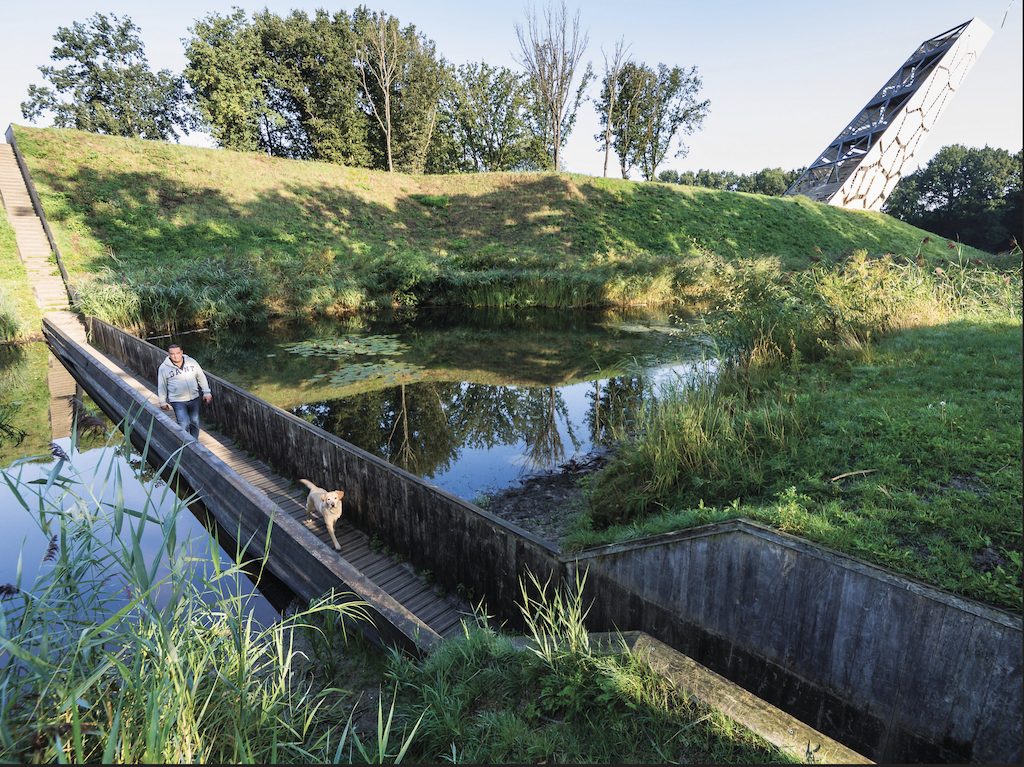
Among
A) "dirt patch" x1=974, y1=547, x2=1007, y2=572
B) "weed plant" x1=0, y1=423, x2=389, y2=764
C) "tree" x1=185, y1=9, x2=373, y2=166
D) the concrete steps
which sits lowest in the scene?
"weed plant" x1=0, y1=423, x2=389, y2=764

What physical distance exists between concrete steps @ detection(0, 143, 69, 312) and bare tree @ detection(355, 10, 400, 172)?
21256mm

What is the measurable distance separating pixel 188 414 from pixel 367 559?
3.79 meters

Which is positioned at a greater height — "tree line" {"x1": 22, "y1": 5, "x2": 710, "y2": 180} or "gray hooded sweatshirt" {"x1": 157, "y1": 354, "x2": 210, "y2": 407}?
"tree line" {"x1": 22, "y1": 5, "x2": 710, "y2": 180}

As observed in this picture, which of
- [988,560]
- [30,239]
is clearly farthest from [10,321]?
[988,560]

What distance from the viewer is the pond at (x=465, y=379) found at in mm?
6766

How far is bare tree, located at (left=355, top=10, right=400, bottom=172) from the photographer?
118 feet

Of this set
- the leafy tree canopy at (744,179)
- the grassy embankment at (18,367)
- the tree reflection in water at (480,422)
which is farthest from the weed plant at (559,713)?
the leafy tree canopy at (744,179)

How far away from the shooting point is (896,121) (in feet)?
98.7

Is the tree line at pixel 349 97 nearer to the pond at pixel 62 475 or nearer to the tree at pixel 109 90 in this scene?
the tree at pixel 109 90

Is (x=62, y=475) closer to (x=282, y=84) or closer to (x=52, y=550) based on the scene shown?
(x=52, y=550)

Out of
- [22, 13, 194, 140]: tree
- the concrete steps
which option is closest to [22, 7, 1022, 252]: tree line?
[22, 13, 194, 140]: tree

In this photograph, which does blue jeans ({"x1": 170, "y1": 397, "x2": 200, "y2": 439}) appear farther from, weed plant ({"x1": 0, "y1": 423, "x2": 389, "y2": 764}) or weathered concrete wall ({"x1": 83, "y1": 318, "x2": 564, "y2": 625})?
weed plant ({"x1": 0, "y1": 423, "x2": 389, "y2": 764})

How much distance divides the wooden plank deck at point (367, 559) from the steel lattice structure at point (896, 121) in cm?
3766

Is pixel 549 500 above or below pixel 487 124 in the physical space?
below
